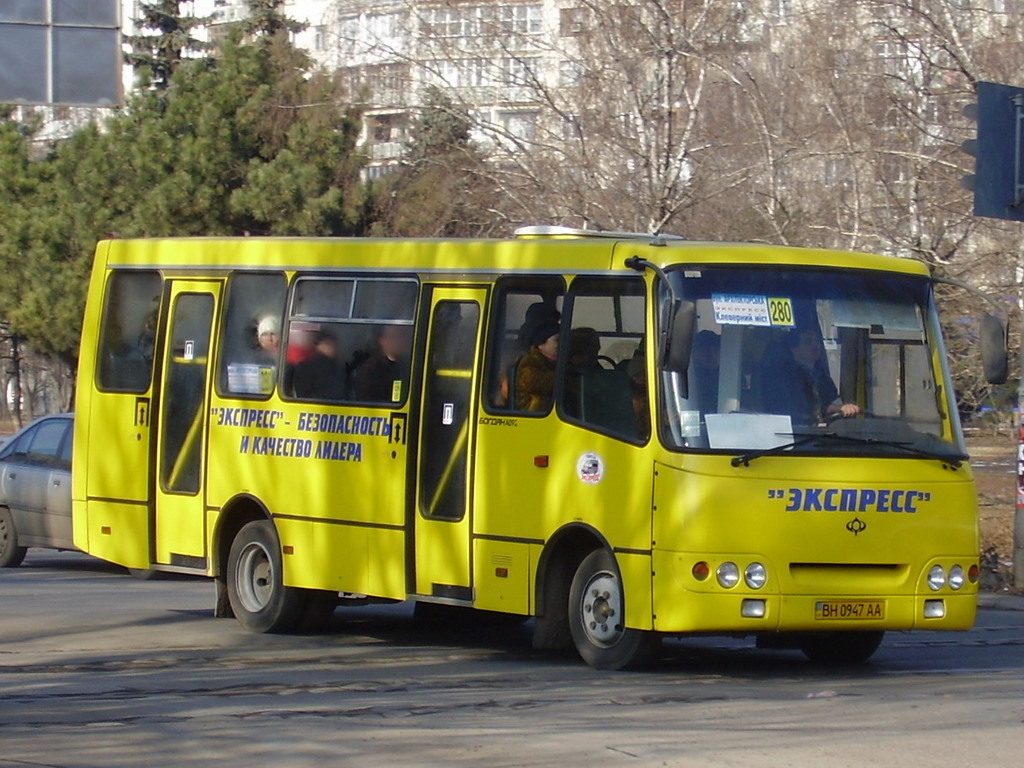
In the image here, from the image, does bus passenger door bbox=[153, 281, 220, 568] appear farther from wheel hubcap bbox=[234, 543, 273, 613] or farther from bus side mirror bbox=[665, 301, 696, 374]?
bus side mirror bbox=[665, 301, 696, 374]

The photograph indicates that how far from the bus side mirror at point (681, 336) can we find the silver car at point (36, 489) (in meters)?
9.85

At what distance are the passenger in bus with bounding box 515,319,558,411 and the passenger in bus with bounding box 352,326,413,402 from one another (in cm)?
104

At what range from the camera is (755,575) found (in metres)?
10.1

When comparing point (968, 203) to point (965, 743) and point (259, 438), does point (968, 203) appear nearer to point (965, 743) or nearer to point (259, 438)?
point (259, 438)

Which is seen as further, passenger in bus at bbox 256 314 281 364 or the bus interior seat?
passenger in bus at bbox 256 314 281 364

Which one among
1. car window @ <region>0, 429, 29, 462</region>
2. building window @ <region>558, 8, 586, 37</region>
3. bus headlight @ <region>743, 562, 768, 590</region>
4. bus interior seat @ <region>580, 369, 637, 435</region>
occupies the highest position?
building window @ <region>558, 8, 586, 37</region>

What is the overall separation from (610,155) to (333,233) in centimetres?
1025

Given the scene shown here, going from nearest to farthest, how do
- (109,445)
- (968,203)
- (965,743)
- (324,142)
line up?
(965,743), (109,445), (968,203), (324,142)

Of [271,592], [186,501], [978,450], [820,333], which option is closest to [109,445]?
[186,501]

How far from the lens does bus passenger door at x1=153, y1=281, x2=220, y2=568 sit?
13.2m

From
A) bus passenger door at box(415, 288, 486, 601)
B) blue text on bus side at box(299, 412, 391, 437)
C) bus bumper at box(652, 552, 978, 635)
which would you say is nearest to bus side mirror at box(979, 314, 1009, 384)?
bus bumper at box(652, 552, 978, 635)

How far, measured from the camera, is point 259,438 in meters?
12.8

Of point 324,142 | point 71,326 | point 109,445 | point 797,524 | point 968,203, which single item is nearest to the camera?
point 797,524

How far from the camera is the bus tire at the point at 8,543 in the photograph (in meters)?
18.8
